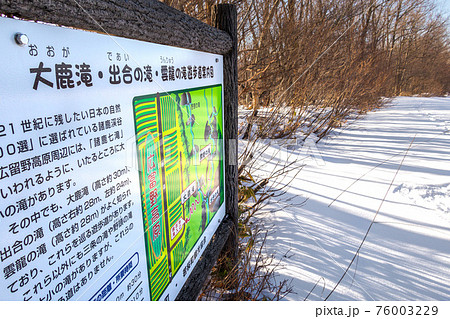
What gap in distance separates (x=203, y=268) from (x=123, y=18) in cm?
130

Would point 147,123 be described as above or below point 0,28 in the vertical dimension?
below

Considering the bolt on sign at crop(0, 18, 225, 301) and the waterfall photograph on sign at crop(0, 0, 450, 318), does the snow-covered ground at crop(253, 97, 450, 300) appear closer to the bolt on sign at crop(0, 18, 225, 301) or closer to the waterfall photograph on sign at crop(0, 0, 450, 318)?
the waterfall photograph on sign at crop(0, 0, 450, 318)

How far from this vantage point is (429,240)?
117 inches

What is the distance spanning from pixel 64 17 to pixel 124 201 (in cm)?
51

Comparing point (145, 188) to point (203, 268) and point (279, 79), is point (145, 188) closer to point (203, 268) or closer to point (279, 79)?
point (203, 268)

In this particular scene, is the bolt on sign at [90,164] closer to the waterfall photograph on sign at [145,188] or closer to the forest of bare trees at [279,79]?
the waterfall photograph on sign at [145,188]

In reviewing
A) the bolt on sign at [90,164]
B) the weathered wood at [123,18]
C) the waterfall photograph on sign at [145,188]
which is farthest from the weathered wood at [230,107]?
the bolt on sign at [90,164]

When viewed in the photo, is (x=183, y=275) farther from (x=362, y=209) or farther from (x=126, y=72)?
(x=362, y=209)

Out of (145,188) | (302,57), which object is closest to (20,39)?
(145,188)

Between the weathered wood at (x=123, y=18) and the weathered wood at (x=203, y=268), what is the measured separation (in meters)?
1.12

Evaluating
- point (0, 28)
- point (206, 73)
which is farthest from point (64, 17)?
Result: point (206, 73)

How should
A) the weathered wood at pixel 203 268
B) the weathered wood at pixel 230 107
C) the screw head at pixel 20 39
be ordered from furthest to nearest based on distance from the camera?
the weathered wood at pixel 230 107 < the weathered wood at pixel 203 268 < the screw head at pixel 20 39

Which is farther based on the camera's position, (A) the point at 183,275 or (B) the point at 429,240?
(B) the point at 429,240

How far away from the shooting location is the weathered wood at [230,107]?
2002 mm
